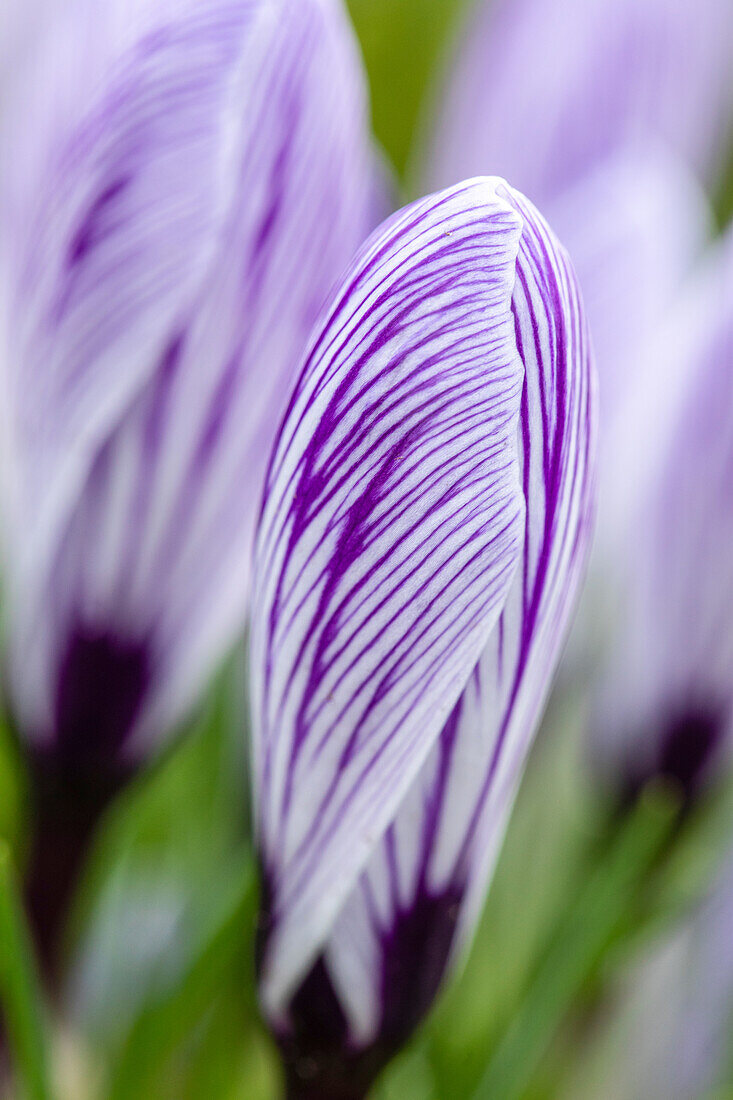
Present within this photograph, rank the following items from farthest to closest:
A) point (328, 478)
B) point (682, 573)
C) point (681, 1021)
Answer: point (681, 1021)
point (682, 573)
point (328, 478)

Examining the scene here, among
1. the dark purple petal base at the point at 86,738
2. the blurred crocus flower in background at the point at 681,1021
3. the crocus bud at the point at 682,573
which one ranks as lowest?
the blurred crocus flower in background at the point at 681,1021

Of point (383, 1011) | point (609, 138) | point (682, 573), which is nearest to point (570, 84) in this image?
point (609, 138)

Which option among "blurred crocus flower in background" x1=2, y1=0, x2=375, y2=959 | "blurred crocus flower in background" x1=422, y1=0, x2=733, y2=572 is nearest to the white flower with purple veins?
"blurred crocus flower in background" x1=2, y1=0, x2=375, y2=959

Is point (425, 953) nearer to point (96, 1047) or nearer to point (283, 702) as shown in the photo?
point (283, 702)

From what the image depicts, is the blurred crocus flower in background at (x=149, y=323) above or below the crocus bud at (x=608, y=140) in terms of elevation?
below

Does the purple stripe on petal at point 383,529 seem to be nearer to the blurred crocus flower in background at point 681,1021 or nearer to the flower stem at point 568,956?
the flower stem at point 568,956

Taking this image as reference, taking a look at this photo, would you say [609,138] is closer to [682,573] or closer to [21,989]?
[682,573]

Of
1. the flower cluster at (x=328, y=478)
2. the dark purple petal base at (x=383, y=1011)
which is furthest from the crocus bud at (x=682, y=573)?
the dark purple petal base at (x=383, y=1011)

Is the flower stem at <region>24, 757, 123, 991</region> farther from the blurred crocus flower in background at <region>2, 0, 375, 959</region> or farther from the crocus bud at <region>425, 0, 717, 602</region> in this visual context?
the crocus bud at <region>425, 0, 717, 602</region>
